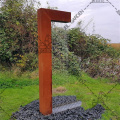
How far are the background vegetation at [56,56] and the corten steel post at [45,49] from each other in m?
1.82

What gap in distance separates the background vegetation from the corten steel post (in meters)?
1.82

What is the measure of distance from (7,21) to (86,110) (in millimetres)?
5119

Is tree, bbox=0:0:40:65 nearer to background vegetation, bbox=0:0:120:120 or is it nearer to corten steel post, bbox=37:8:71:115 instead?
background vegetation, bbox=0:0:120:120

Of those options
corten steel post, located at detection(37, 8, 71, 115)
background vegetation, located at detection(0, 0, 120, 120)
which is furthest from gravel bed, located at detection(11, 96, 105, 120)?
background vegetation, located at detection(0, 0, 120, 120)

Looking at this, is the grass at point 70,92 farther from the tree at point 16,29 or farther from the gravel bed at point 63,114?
the tree at point 16,29

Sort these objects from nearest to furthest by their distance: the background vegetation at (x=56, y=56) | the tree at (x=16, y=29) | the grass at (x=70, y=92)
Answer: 1. the grass at (x=70, y=92)
2. the background vegetation at (x=56, y=56)
3. the tree at (x=16, y=29)

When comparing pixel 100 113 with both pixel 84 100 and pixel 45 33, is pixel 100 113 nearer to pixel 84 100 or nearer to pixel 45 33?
pixel 84 100

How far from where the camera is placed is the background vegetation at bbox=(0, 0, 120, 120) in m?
4.94

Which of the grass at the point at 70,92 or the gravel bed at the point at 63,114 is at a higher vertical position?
the gravel bed at the point at 63,114

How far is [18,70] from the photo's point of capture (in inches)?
221

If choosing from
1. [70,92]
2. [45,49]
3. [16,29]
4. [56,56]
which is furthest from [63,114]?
[16,29]

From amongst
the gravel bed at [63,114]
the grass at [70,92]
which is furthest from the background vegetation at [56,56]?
the gravel bed at [63,114]

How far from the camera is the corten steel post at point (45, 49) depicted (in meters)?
2.44

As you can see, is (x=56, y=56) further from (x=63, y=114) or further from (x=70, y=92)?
(x=63, y=114)
